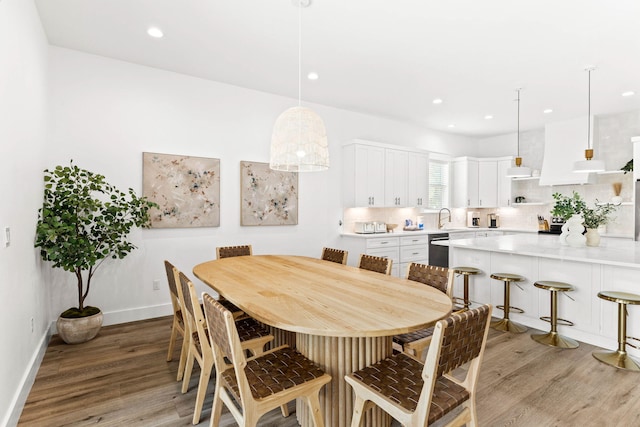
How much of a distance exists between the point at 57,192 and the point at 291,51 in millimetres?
2681

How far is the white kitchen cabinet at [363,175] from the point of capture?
5562 mm

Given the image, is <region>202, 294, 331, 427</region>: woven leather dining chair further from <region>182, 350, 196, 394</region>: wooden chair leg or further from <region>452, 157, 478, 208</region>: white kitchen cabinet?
<region>452, 157, 478, 208</region>: white kitchen cabinet

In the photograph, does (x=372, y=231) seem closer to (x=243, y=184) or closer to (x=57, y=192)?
(x=243, y=184)

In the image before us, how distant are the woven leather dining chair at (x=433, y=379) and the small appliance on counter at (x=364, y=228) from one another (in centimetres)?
399

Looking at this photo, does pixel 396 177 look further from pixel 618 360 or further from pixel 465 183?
pixel 618 360

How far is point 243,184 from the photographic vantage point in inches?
182

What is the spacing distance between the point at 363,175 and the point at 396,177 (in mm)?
774

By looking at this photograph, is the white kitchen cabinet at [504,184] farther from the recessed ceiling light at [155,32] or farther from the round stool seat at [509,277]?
the recessed ceiling light at [155,32]

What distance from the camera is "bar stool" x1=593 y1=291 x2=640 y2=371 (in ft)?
9.20

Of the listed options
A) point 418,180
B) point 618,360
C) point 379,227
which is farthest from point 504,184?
point 618,360

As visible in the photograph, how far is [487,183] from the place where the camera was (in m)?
7.34

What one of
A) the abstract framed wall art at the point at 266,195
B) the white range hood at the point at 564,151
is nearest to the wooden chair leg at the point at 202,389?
the abstract framed wall art at the point at 266,195

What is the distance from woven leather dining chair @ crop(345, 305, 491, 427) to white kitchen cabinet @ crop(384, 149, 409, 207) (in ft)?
14.4

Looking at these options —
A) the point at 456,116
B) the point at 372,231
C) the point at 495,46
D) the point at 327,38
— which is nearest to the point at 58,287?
the point at 327,38
